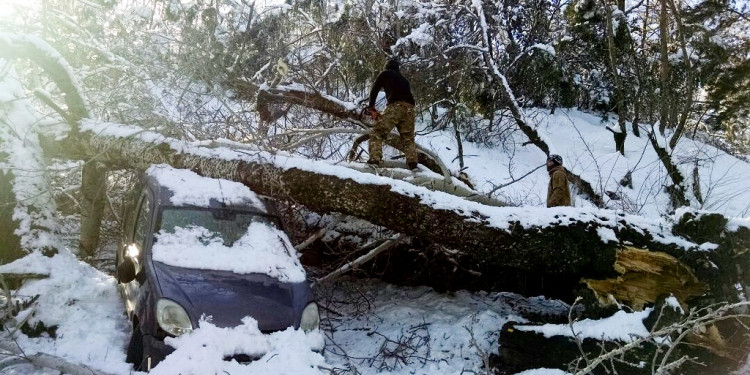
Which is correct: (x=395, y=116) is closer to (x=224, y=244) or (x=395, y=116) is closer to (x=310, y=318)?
(x=224, y=244)

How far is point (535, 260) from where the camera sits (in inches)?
200

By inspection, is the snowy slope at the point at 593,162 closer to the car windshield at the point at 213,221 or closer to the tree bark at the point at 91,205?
the tree bark at the point at 91,205

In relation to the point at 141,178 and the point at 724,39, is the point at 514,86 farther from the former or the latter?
the point at 141,178

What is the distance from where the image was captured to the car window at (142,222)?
4594 millimetres

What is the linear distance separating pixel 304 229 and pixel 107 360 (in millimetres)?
3494

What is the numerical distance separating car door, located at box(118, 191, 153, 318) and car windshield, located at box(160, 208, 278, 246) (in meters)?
0.19

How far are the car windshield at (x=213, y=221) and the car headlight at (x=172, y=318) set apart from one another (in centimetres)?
89

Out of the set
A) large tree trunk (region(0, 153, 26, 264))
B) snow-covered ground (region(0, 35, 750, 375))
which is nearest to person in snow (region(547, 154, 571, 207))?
snow-covered ground (region(0, 35, 750, 375))

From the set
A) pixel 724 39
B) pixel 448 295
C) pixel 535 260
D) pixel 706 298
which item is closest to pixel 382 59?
pixel 448 295

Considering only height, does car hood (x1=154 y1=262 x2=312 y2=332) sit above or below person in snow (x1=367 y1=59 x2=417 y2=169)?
below

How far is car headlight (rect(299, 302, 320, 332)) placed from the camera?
4.09 meters

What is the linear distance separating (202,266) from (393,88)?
14.6 feet

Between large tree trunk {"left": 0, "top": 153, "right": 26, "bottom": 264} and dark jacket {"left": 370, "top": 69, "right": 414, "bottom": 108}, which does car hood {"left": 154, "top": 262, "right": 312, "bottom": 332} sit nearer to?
large tree trunk {"left": 0, "top": 153, "right": 26, "bottom": 264}

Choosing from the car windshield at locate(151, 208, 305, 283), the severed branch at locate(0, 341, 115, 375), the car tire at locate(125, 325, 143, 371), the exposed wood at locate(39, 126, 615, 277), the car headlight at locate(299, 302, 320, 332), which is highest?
the exposed wood at locate(39, 126, 615, 277)
